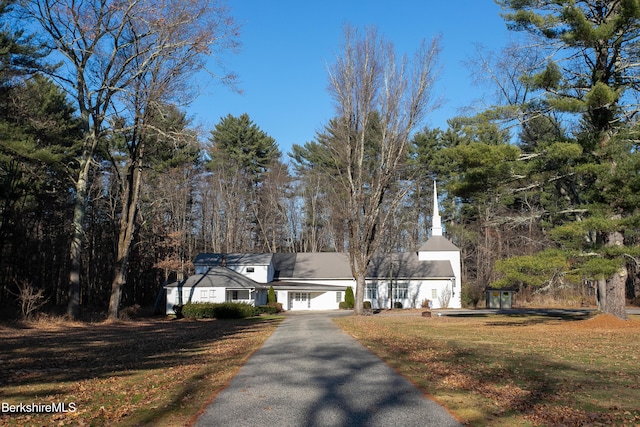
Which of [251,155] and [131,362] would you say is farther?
[251,155]

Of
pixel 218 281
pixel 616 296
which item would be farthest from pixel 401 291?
pixel 616 296

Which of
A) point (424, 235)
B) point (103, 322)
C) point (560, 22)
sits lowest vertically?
point (103, 322)

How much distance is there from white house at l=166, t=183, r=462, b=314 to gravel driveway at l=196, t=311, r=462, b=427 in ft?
109

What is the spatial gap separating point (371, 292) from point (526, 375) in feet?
128

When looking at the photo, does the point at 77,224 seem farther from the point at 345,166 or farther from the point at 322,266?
the point at 322,266

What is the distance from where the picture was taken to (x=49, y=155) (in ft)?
75.5

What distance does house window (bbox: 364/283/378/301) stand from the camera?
47.8 metres

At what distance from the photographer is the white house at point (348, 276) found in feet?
151

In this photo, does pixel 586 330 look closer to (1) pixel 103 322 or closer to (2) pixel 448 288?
(1) pixel 103 322

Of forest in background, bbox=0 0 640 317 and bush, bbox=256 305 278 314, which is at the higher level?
forest in background, bbox=0 0 640 317

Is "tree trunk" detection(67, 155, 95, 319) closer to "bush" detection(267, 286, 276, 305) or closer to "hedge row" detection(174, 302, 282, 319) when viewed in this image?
"hedge row" detection(174, 302, 282, 319)

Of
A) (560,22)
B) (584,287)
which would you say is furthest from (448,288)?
(560,22)

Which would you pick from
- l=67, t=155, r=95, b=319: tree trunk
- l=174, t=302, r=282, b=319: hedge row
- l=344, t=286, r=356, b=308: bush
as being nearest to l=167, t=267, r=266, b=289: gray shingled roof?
l=174, t=302, r=282, b=319: hedge row

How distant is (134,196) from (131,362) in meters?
17.1
